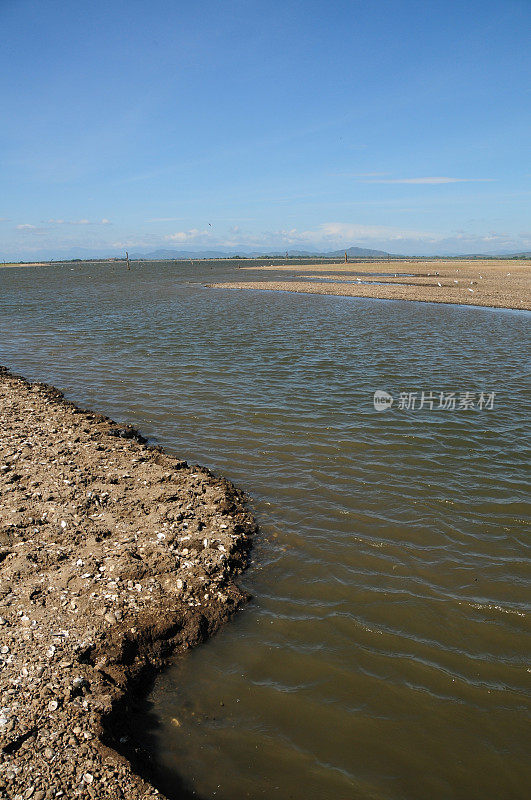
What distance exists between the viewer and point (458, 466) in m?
10.5

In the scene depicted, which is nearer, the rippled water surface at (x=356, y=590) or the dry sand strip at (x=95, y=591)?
the dry sand strip at (x=95, y=591)

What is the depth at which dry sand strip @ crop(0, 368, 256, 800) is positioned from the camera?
13.8ft

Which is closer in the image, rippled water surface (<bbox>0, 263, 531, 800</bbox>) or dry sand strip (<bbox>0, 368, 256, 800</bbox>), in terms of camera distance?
dry sand strip (<bbox>0, 368, 256, 800</bbox>)

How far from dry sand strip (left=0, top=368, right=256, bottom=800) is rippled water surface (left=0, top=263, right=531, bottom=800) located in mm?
456

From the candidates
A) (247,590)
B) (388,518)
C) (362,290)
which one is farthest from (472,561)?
(362,290)

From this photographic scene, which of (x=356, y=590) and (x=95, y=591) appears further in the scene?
(x=356, y=590)

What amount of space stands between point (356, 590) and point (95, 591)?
3674 mm

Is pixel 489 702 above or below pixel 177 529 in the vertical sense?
below

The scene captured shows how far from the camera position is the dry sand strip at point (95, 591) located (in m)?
4.20

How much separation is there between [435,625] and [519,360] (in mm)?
17302

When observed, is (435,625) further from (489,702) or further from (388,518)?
(388,518)

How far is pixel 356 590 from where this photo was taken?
6.77 m

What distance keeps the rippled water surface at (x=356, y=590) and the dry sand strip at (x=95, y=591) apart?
0.46m

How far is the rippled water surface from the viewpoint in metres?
4.55
